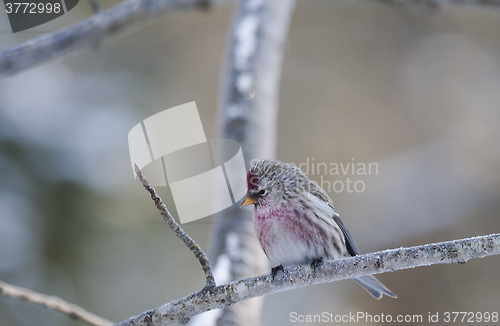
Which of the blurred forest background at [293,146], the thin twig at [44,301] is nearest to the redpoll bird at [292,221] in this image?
the thin twig at [44,301]

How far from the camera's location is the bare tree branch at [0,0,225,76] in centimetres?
194

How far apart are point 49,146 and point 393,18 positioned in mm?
4673

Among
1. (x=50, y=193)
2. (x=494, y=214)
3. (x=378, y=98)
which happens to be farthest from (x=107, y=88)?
(x=494, y=214)

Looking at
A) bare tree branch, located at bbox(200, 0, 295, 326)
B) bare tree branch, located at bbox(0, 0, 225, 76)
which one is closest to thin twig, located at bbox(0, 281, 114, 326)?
bare tree branch, located at bbox(200, 0, 295, 326)

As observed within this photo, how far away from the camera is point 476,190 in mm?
4680

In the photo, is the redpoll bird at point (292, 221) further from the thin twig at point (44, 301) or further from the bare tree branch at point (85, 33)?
the bare tree branch at point (85, 33)

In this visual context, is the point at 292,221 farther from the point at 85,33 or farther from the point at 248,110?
the point at 85,33

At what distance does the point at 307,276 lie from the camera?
1.54m

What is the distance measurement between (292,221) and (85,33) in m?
1.38

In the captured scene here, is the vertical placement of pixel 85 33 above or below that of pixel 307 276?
above

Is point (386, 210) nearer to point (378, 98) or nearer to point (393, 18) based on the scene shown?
point (378, 98)

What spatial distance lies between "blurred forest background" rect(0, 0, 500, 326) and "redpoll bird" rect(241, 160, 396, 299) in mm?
1229

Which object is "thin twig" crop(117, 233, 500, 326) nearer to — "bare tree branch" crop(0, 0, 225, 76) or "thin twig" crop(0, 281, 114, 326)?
"thin twig" crop(0, 281, 114, 326)

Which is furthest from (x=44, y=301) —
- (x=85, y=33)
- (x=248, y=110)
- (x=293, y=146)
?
(x=293, y=146)
